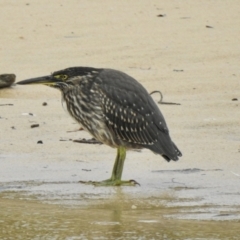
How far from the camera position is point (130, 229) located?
6.66 meters

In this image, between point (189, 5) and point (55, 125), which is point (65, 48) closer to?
point (189, 5)

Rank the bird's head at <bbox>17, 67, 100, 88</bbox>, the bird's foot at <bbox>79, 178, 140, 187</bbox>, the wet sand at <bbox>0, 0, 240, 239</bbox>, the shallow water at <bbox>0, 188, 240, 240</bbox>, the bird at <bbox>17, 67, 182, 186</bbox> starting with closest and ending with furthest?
the shallow water at <bbox>0, 188, 240, 240</bbox>
the wet sand at <bbox>0, 0, 240, 239</bbox>
the bird's foot at <bbox>79, 178, 140, 187</bbox>
the bird at <bbox>17, 67, 182, 186</bbox>
the bird's head at <bbox>17, 67, 100, 88</bbox>

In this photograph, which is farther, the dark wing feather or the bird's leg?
the dark wing feather

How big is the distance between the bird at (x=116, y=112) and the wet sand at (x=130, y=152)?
0.80 feet

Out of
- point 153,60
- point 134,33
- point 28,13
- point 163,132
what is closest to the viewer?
point 163,132

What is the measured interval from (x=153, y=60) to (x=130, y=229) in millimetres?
6259

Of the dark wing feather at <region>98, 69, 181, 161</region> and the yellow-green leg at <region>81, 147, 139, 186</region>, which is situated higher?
the dark wing feather at <region>98, 69, 181, 161</region>

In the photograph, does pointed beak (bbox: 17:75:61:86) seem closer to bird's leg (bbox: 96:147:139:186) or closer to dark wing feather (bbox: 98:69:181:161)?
dark wing feather (bbox: 98:69:181:161)

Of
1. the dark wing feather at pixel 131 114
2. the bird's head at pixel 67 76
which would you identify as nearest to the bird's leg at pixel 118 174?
the dark wing feather at pixel 131 114

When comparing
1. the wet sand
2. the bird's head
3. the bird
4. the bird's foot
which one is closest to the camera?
the wet sand

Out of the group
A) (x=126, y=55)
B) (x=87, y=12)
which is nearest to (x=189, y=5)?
(x=87, y=12)

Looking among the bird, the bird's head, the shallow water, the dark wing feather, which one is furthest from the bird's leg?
the bird's head

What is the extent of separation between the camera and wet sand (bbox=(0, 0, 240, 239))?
691cm

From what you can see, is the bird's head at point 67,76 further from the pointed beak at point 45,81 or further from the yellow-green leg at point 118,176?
the yellow-green leg at point 118,176
